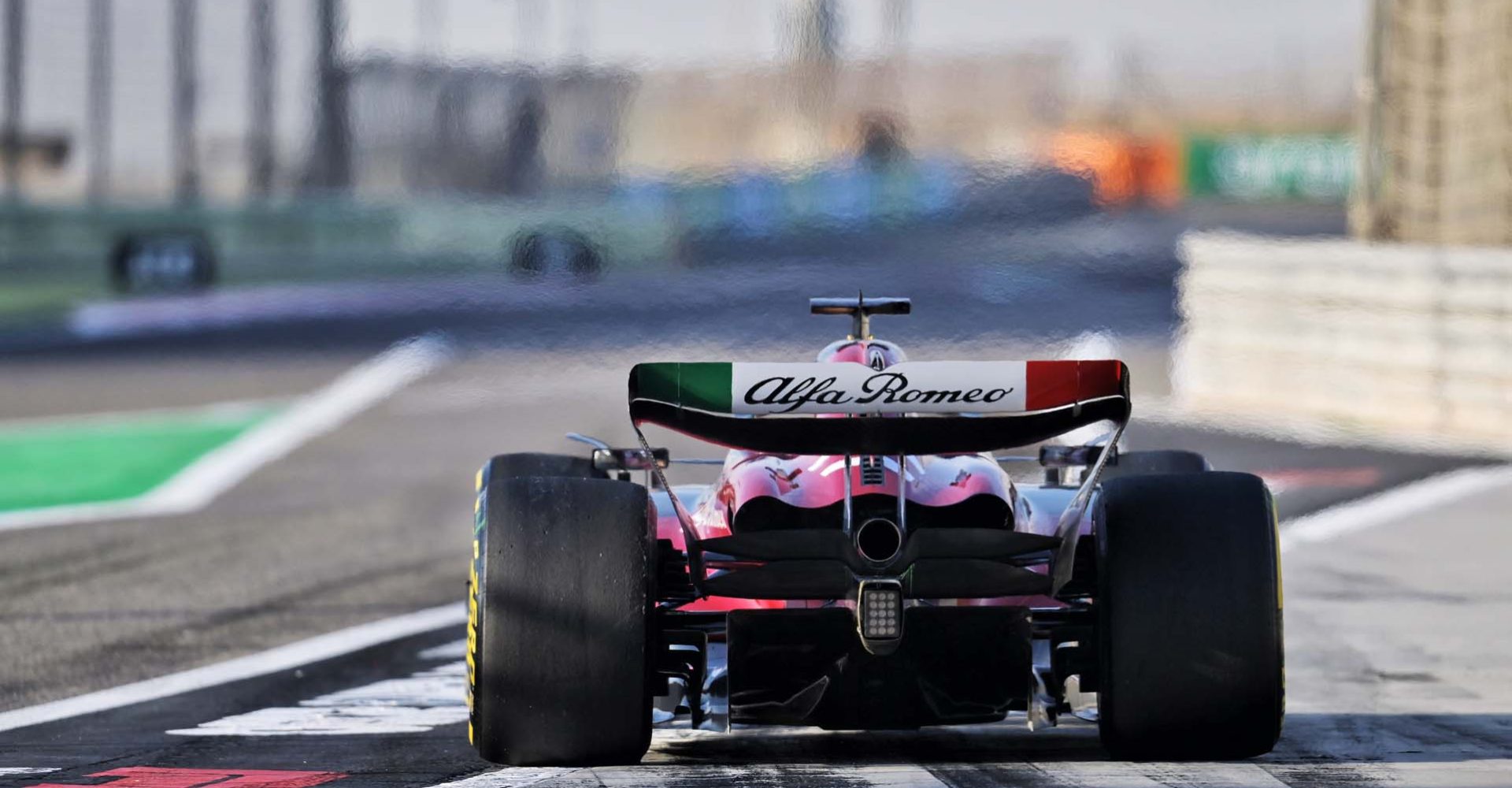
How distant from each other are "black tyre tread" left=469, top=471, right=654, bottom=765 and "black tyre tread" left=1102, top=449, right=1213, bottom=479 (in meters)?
2.52

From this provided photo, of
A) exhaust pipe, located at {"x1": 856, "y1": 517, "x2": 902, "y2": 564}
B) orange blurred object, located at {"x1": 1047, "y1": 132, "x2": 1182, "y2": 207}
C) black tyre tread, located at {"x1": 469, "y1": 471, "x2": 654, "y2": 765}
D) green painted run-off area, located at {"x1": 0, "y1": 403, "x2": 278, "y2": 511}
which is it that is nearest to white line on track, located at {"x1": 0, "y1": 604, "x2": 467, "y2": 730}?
black tyre tread, located at {"x1": 469, "y1": 471, "x2": 654, "y2": 765}

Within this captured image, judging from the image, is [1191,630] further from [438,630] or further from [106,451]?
[106,451]

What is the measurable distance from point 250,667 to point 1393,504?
7364 millimetres

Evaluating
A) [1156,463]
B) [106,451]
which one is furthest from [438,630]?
[106,451]

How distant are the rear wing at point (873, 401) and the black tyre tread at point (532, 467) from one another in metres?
1.40

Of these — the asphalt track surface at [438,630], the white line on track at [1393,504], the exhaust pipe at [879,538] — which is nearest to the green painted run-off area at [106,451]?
the asphalt track surface at [438,630]

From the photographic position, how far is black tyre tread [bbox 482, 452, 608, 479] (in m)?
8.20

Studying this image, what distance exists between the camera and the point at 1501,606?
34.9 ft

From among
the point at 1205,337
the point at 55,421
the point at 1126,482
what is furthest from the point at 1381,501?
the point at 55,421

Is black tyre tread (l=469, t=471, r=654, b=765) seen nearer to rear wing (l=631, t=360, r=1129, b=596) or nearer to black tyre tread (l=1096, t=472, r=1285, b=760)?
rear wing (l=631, t=360, r=1129, b=596)

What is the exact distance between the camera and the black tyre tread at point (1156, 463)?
28.2ft

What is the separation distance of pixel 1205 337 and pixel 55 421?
9.41 meters

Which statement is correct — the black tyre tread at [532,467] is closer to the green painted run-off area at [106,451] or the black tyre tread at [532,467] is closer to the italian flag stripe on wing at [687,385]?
the italian flag stripe on wing at [687,385]

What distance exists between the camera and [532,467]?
8242 millimetres
